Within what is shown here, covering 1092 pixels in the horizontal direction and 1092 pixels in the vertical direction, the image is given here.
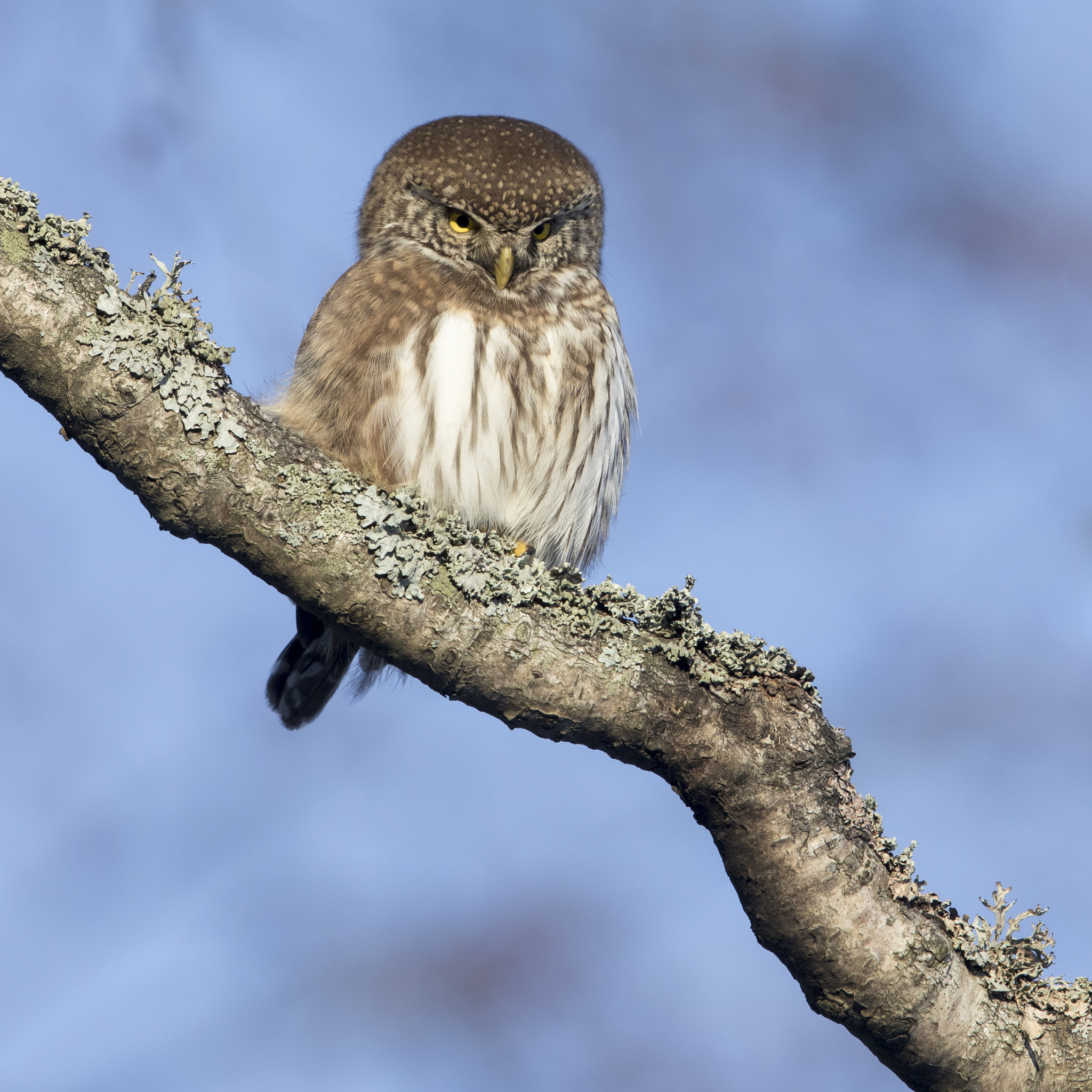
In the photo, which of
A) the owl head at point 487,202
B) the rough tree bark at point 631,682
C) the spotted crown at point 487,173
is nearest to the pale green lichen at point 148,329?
the rough tree bark at point 631,682

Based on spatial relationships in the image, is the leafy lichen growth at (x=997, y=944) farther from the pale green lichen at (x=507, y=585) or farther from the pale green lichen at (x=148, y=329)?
the pale green lichen at (x=148, y=329)

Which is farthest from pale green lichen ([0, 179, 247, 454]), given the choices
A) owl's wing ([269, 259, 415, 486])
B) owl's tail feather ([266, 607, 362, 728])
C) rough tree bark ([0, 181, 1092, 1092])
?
owl's tail feather ([266, 607, 362, 728])

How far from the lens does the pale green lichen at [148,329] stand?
2.45 m

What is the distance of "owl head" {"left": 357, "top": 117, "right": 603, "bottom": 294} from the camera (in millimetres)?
4016

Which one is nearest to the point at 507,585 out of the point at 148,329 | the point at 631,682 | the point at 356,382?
the point at 631,682

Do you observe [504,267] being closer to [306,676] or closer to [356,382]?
[356,382]

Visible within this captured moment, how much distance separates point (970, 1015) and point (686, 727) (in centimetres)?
90

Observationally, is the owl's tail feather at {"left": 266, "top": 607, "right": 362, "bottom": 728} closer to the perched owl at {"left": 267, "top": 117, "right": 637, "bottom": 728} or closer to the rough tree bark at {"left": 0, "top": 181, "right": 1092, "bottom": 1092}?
the perched owl at {"left": 267, "top": 117, "right": 637, "bottom": 728}

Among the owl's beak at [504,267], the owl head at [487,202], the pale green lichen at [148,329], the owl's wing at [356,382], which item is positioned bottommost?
the pale green lichen at [148,329]

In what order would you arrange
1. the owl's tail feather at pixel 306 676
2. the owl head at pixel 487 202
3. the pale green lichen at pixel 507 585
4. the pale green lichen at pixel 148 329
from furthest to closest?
the owl head at pixel 487 202, the owl's tail feather at pixel 306 676, the pale green lichen at pixel 507 585, the pale green lichen at pixel 148 329

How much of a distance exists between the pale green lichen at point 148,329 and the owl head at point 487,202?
1.51m

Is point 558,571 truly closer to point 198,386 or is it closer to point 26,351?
point 198,386

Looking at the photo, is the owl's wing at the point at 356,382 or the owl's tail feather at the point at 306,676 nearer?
the owl's wing at the point at 356,382

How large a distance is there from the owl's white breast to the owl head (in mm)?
312
